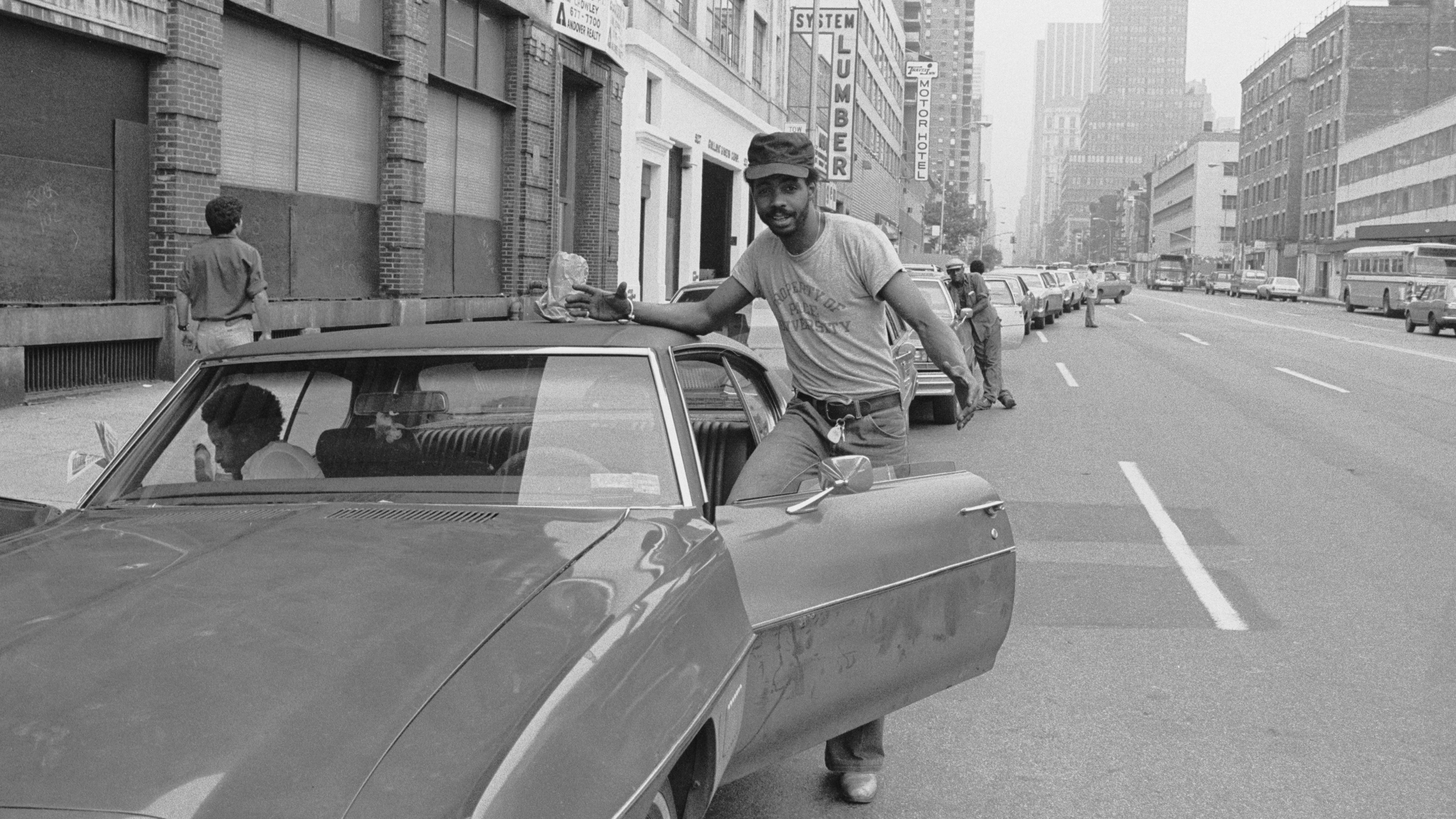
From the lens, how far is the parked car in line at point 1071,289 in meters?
54.0

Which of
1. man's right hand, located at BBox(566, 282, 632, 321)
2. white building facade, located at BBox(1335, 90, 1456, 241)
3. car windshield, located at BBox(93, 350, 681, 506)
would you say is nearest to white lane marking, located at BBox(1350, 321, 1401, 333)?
white building facade, located at BBox(1335, 90, 1456, 241)

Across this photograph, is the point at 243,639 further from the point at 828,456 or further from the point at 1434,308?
the point at 1434,308

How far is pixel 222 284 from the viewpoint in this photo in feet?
31.2

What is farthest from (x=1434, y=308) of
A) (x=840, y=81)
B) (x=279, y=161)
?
(x=279, y=161)

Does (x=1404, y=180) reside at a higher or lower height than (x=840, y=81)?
higher

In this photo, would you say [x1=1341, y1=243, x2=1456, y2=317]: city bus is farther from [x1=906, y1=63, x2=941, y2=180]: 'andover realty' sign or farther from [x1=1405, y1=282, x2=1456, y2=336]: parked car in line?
[x1=906, y1=63, x2=941, y2=180]: 'andover realty' sign

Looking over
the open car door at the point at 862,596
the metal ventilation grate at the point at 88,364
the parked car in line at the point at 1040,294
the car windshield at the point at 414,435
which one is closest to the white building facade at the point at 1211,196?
the parked car in line at the point at 1040,294

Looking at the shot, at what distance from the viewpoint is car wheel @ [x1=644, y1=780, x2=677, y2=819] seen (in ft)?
8.97

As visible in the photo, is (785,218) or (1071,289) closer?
(785,218)

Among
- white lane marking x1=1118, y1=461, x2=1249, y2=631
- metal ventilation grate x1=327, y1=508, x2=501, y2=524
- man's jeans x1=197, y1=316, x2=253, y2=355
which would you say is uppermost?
man's jeans x1=197, y1=316, x2=253, y2=355

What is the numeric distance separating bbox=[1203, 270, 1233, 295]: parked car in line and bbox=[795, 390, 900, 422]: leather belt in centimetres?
9557

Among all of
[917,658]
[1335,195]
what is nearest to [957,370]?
[917,658]

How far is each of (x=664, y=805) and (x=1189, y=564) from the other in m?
5.69

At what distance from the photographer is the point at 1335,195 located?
93875mm
